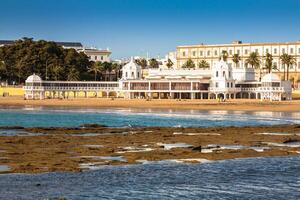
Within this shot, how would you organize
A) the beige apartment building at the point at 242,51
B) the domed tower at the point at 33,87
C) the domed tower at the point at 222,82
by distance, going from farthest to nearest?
the beige apartment building at the point at 242,51, the domed tower at the point at 33,87, the domed tower at the point at 222,82

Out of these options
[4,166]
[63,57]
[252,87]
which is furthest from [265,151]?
[63,57]

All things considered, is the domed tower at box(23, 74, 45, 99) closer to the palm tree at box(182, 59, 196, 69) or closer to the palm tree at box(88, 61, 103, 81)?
the palm tree at box(88, 61, 103, 81)

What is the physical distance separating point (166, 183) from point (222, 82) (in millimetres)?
102503

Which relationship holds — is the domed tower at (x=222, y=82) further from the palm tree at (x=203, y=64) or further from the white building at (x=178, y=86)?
the palm tree at (x=203, y=64)

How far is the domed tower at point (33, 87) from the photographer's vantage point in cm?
13150

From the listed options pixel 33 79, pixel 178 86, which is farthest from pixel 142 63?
pixel 33 79

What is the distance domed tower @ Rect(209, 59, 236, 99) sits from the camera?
12738cm

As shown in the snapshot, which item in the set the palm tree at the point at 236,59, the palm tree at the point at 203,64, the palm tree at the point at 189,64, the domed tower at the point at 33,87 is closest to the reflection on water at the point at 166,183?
the domed tower at the point at 33,87

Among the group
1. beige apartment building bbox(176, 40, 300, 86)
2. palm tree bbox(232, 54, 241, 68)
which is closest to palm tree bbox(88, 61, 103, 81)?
beige apartment building bbox(176, 40, 300, 86)

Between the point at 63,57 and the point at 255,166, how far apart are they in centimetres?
12029

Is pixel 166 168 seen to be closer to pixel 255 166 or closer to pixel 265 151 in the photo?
pixel 255 166

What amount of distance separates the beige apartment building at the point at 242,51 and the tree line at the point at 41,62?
117 ft

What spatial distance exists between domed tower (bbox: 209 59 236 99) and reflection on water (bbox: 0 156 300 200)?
9631cm

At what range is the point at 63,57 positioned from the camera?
148375 millimetres
